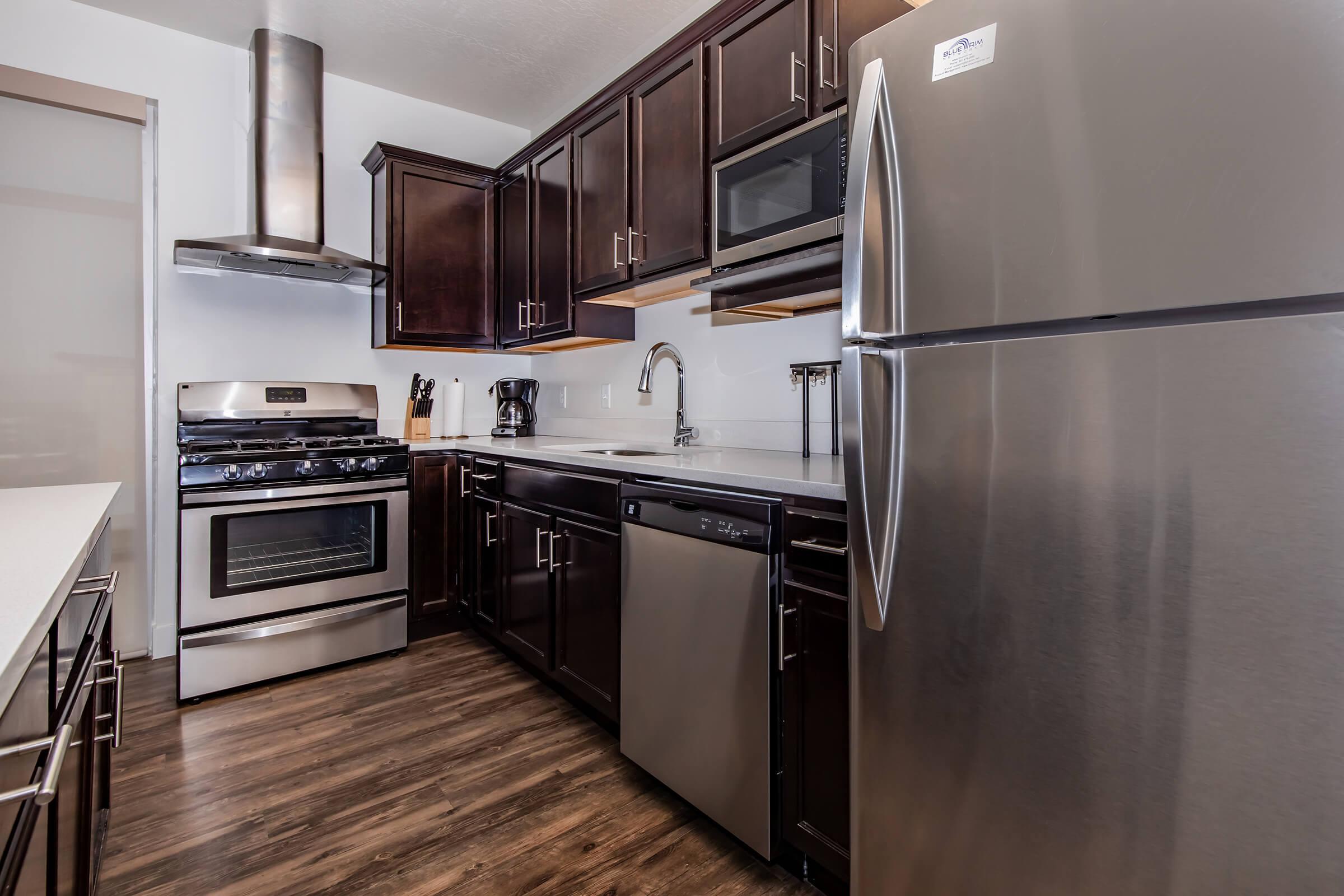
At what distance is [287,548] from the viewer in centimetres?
266

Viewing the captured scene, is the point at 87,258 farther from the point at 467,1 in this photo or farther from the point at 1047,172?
the point at 1047,172

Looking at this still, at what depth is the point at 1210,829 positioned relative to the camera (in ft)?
2.61

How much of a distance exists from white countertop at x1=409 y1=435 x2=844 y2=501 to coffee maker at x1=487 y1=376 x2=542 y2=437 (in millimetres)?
545

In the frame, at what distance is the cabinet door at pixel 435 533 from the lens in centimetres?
297

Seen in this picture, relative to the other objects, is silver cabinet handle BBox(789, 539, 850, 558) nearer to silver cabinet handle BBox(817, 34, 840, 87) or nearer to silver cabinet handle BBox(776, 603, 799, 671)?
silver cabinet handle BBox(776, 603, 799, 671)

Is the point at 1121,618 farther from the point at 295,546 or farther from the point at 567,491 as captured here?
the point at 295,546

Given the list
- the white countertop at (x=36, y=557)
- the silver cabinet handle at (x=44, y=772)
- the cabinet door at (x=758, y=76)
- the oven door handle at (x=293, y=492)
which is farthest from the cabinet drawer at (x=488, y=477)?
the silver cabinet handle at (x=44, y=772)

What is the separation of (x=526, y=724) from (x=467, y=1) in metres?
2.89

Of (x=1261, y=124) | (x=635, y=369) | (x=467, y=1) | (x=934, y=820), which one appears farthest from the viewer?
(x=635, y=369)

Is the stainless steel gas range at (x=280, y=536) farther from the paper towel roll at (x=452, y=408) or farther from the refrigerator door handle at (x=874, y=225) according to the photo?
the refrigerator door handle at (x=874, y=225)

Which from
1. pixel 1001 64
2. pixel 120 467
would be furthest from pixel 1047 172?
pixel 120 467

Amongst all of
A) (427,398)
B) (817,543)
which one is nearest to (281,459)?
(427,398)

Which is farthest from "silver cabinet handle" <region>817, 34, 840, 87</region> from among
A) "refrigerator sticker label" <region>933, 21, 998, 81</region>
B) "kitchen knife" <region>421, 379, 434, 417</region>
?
"kitchen knife" <region>421, 379, 434, 417</region>

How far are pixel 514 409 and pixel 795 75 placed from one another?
2349mm
